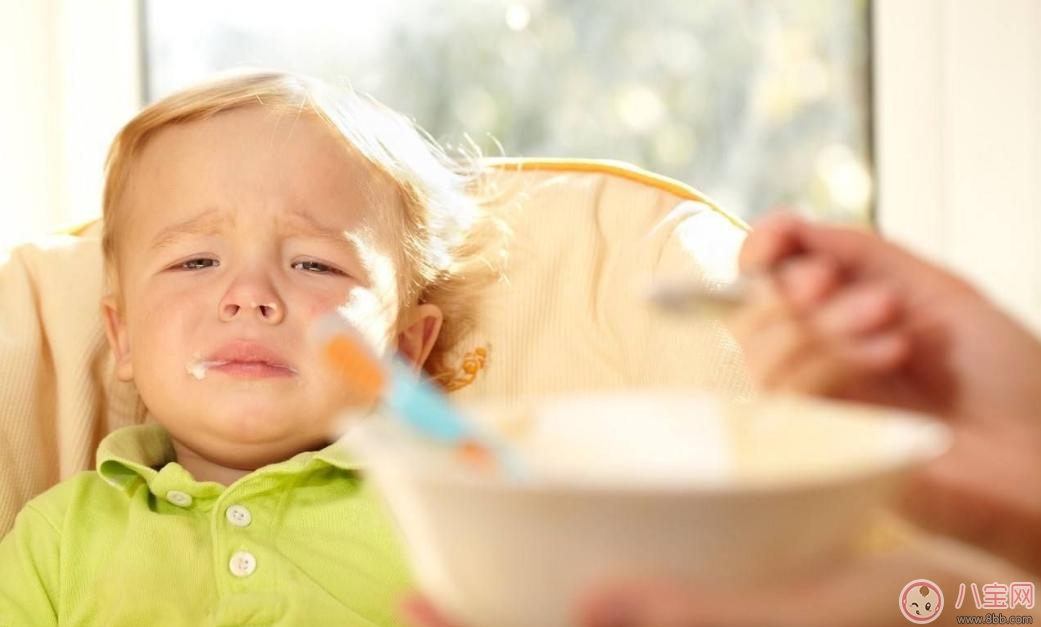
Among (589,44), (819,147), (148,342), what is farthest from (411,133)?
(819,147)

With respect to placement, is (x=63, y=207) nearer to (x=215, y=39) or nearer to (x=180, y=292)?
(x=215, y=39)

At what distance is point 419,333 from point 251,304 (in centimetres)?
26

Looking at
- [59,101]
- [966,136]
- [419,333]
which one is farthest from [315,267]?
[966,136]

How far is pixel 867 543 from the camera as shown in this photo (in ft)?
1.89

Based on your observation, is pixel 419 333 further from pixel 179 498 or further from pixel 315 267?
pixel 179 498

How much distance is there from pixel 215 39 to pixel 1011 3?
1236 millimetres

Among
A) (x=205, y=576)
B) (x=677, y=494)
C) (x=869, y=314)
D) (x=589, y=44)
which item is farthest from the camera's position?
(x=589, y=44)

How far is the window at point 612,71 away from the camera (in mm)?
1979

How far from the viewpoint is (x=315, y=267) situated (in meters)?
1.16

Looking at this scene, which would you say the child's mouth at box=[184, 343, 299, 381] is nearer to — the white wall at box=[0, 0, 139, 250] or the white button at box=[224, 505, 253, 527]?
the white button at box=[224, 505, 253, 527]

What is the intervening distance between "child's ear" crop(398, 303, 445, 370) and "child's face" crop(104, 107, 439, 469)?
6 centimetres

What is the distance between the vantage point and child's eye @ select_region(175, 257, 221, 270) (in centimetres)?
115

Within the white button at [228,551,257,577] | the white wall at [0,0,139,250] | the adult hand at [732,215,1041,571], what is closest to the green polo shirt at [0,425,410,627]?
the white button at [228,551,257,577]

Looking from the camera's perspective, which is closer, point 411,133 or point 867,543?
point 867,543
